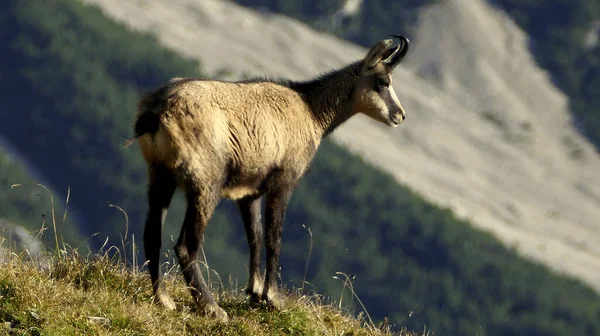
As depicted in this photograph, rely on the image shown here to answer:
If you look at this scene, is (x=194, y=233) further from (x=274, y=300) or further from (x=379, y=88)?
(x=379, y=88)

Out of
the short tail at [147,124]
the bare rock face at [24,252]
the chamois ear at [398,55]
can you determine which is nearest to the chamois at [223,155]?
the short tail at [147,124]

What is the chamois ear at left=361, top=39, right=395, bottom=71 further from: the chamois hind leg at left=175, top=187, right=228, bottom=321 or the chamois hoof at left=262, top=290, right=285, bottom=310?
the chamois hoof at left=262, top=290, right=285, bottom=310

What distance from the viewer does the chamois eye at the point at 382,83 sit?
13.9 metres

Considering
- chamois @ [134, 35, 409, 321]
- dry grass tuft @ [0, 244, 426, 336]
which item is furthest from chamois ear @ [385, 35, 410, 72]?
dry grass tuft @ [0, 244, 426, 336]

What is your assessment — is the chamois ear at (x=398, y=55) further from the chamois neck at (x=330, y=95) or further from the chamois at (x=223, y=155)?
the chamois at (x=223, y=155)

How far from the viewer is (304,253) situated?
170250 mm

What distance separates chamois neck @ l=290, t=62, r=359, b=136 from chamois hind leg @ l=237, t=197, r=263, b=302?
58.1 inches

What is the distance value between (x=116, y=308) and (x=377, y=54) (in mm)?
5931

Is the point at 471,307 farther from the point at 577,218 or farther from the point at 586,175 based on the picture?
the point at 586,175

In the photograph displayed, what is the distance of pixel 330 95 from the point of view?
44.0ft

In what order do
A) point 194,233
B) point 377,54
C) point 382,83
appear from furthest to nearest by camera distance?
1. point 382,83
2. point 377,54
3. point 194,233

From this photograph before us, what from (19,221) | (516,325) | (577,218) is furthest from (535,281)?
(19,221)

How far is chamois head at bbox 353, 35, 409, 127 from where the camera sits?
13.7 meters

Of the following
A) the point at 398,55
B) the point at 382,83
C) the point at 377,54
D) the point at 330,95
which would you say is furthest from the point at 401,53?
Answer: the point at 330,95
